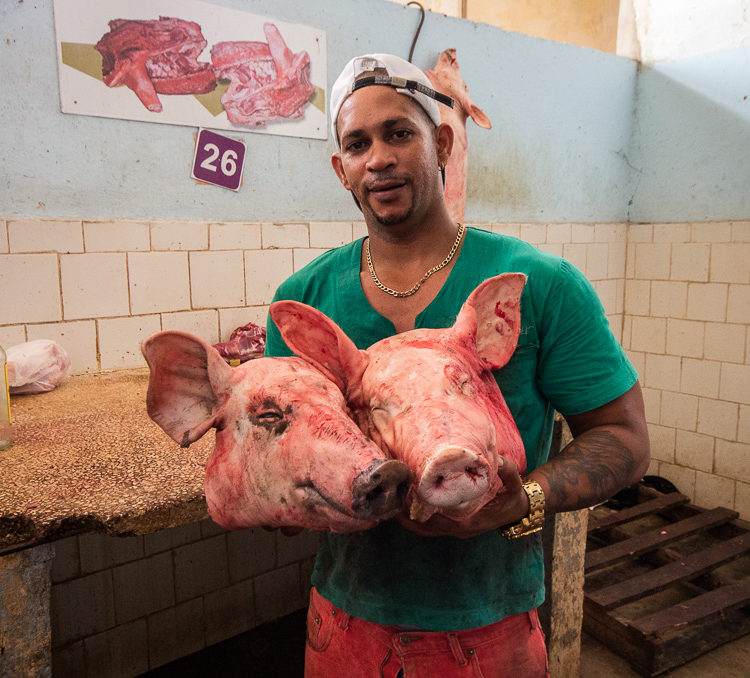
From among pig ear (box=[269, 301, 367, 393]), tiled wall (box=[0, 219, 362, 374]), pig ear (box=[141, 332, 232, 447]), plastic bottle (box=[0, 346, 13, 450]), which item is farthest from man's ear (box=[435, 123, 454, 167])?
tiled wall (box=[0, 219, 362, 374])

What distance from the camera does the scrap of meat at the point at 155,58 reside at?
2727 mm

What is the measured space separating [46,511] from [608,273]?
435 centimetres

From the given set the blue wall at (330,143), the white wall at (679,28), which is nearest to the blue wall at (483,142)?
the blue wall at (330,143)

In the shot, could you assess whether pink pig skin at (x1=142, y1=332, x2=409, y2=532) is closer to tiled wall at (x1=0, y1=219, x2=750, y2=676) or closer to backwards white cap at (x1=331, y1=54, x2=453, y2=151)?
backwards white cap at (x1=331, y1=54, x2=453, y2=151)

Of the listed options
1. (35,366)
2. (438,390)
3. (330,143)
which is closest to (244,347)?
(35,366)

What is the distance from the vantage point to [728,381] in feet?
13.9

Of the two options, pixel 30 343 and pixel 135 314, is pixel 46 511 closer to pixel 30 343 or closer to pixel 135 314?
pixel 30 343

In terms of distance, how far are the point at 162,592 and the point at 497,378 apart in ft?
8.04

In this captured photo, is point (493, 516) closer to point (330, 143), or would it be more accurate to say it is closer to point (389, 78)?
point (389, 78)

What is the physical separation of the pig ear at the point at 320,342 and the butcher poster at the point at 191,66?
7.32 feet

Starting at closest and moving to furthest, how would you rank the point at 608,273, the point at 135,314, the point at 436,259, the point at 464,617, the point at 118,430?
the point at 464,617 < the point at 436,259 < the point at 118,430 < the point at 135,314 < the point at 608,273

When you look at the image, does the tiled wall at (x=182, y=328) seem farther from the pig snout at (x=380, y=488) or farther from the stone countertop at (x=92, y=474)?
the pig snout at (x=380, y=488)

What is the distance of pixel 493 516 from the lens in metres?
1.01

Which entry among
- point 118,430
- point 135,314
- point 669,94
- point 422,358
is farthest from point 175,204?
point 669,94
